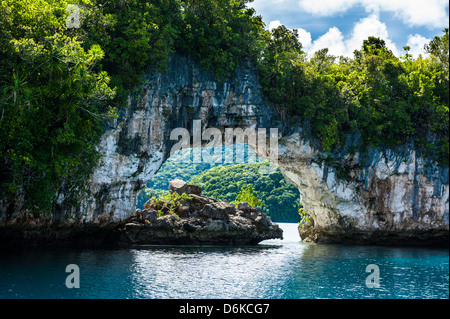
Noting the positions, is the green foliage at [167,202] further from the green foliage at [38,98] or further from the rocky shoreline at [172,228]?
the green foliage at [38,98]

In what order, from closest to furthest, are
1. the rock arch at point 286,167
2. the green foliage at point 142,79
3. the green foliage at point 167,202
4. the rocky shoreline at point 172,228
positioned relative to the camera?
the green foliage at point 142,79 < the rocky shoreline at point 172,228 < the rock arch at point 286,167 < the green foliage at point 167,202

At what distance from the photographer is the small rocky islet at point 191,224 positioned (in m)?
24.8

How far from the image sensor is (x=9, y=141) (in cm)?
1238

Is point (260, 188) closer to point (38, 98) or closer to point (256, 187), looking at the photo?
point (256, 187)

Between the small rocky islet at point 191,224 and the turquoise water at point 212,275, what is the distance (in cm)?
297

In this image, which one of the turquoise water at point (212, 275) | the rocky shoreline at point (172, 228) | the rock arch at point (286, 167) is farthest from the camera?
the rock arch at point (286, 167)

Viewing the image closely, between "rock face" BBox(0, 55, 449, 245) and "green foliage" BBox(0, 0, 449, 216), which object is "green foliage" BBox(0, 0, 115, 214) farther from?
"rock face" BBox(0, 55, 449, 245)

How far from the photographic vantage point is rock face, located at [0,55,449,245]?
64.3ft

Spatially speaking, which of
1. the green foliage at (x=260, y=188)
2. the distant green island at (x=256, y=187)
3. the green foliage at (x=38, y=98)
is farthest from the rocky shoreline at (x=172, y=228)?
the green foliage at (x=260, y=188)

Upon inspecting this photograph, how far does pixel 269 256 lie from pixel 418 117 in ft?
45.9

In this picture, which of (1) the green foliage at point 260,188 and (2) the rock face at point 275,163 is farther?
(1) the green foliage at point 260,188

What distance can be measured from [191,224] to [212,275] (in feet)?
36.4

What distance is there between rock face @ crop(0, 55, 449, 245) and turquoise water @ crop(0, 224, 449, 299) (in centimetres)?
235

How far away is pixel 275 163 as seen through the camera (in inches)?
1085
